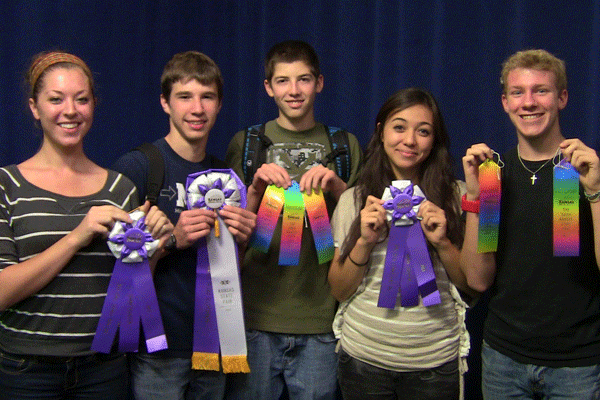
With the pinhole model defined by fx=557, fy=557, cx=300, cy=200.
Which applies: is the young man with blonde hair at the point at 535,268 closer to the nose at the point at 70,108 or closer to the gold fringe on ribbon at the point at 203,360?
the gold fringe on ribbon at the point at 203,360

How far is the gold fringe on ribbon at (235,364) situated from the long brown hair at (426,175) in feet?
1.38

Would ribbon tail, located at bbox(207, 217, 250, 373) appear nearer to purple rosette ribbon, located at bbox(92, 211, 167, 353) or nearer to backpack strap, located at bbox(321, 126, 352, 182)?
purple rosette ribbon, located at bbox(92, 211, 167, 353)

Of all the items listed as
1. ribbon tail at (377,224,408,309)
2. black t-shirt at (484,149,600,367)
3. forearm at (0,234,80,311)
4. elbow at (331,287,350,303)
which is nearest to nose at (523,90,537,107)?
black t-shirt at (484,149,600,367)

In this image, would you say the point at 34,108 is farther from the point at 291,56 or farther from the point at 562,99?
the point at 562,99

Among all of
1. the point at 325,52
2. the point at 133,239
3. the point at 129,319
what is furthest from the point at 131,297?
the point at 325,52

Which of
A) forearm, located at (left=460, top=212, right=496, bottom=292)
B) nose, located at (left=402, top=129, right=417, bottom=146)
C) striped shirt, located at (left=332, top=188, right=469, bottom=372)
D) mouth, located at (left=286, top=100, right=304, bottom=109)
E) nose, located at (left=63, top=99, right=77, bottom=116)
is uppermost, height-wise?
mouth, located at (left=286, top=100, right=304, bottom=109)

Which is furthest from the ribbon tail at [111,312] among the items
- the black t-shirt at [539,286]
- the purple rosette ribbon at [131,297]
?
the black t-shirt at [539,286]

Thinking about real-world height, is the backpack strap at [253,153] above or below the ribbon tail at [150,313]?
above

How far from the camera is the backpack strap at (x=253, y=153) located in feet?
5.92

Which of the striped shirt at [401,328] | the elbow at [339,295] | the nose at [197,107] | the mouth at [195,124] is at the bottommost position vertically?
the striped shirt at [401,328]

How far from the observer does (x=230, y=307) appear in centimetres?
164

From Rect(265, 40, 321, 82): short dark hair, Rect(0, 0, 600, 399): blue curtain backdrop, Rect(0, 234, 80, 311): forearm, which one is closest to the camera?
Rect(0, 234, 80, 311): forearm

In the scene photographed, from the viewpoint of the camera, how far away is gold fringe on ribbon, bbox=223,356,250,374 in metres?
1.64

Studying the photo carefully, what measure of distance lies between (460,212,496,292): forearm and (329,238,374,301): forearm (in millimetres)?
268
